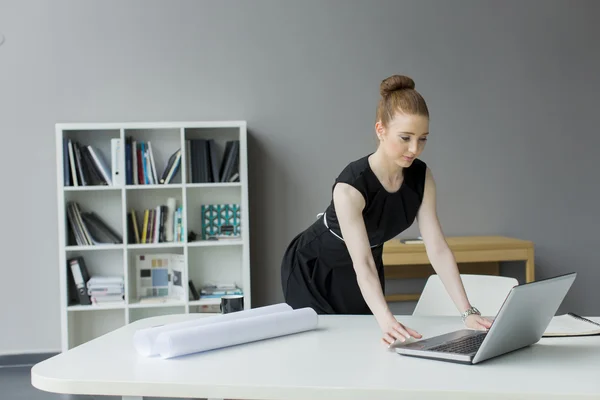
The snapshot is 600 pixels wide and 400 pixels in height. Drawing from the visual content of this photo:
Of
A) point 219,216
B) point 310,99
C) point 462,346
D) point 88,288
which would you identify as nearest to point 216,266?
point 219,216

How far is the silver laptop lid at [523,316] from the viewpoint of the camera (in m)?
1.53

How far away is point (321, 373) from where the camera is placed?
1.51 m

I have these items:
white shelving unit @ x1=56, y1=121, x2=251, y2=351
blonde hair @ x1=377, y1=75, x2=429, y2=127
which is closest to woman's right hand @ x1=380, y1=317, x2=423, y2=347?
blonde hair @ x1=377, y1=75, x2=429, y2=127

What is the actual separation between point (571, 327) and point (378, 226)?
2.14ft

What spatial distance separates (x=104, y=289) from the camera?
173 inches

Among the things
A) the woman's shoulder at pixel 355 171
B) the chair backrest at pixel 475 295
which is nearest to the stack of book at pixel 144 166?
the chair backrest at pixel 475 295

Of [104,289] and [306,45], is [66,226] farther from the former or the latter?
[306,45]

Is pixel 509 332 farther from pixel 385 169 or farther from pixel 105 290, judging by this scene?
pixel 105 290

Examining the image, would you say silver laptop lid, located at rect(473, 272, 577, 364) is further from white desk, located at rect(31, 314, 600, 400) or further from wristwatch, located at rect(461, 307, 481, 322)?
wristwatch, located at rect(461, 307, 481, 322)

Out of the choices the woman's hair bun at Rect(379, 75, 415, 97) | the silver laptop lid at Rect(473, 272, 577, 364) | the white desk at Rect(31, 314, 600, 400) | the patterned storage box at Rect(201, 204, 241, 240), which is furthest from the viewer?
the patterned storage box at Rect(201, 204, 241, 240)

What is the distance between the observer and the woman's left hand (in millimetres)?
1951

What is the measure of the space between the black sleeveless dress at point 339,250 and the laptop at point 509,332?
0.57 metres

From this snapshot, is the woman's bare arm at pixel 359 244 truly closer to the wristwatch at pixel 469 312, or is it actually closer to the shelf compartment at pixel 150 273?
the wristwatch at pixel 469 312

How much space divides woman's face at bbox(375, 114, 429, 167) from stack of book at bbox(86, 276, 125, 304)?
2.75 m
